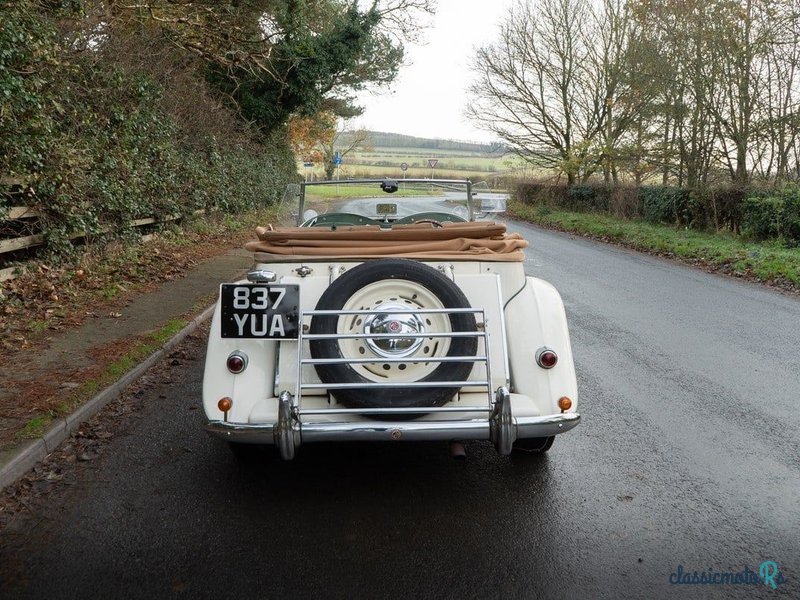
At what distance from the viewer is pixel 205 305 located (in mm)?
8852

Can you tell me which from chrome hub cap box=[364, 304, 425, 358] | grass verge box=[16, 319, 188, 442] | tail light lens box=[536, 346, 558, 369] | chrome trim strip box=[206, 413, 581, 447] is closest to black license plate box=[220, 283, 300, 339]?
chrome hub cap box=[364, 304, 425, 358]

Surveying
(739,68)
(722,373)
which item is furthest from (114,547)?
(739,68)

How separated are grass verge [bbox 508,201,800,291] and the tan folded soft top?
882 cm

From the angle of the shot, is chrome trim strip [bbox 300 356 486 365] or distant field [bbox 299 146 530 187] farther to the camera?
distant field [bbox 299 146 530 187]

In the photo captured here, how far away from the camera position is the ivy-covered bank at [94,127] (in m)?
7.47

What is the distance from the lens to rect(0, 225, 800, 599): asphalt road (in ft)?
9.68

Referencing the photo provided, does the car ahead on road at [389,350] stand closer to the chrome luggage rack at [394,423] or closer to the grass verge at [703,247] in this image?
the chrome luggage rack at [394,423]

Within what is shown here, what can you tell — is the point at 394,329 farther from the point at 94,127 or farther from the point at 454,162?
the point at 454,162

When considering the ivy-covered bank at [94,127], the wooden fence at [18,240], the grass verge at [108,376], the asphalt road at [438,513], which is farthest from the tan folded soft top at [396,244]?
the wooden fence at [18,240]

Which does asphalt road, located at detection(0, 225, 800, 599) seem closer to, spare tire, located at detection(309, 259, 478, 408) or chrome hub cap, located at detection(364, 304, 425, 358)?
spare tire, located at detection(309, 259, 478, 408)

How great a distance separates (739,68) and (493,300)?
1681 cm

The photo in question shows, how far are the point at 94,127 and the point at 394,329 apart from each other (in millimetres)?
8060

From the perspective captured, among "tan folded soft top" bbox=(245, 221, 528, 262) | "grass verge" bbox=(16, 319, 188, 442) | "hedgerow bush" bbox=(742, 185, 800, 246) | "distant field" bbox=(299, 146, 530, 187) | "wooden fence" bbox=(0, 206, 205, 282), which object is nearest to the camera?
"tan folded soft top" bbox=(245, 221, 528, 262)

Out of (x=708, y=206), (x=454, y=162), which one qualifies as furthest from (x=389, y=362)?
(x=454, y=162)
